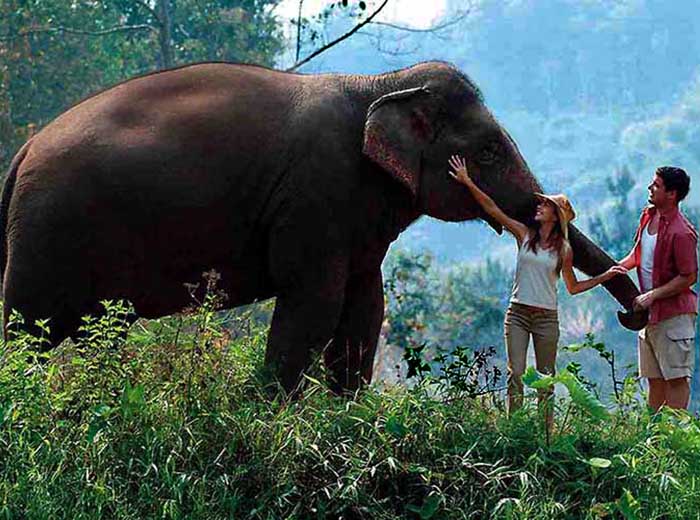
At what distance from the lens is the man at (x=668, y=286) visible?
21.0 ft

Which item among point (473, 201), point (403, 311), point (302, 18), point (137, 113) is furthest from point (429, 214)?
point (403, 311)

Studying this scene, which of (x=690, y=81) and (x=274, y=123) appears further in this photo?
(x=690, y=81)

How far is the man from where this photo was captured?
641 cm

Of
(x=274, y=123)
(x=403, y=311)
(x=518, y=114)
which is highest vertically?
(x=274, y=123)

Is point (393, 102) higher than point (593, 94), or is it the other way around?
point (393, 102)

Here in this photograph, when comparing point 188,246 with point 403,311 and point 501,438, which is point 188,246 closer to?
point 501,438

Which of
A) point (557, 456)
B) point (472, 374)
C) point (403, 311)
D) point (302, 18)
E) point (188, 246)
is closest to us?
point (557, 456)

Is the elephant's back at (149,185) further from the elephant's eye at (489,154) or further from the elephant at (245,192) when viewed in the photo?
the elephant's eye at (489,154)

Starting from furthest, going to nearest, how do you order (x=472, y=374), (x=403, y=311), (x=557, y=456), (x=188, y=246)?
(x=403, y=311)
(x=188, y=246)
(x=472, y=374)
(x=557, y=456)

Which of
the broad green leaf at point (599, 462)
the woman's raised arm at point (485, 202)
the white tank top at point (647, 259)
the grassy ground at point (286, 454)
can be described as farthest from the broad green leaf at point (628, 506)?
the woman's raised arm at point (485, 202)

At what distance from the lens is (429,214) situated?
7.08 metres

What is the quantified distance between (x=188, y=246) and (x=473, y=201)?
1597mm

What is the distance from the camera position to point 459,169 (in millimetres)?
7008

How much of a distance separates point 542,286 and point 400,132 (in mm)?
1180
